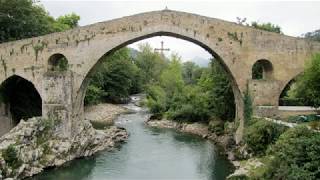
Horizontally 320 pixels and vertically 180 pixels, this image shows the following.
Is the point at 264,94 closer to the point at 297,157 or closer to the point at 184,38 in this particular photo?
the point at 184,38

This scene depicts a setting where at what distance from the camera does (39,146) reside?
21.1 metres

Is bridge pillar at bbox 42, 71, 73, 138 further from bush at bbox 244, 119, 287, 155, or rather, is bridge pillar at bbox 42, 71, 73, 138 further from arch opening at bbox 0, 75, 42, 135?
bush at bbox 244, 119, 287, 155

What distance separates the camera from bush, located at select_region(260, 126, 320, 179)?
13.1m

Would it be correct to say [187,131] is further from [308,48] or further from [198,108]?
[308,48]

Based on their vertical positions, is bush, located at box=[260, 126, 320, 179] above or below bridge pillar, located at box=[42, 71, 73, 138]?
below

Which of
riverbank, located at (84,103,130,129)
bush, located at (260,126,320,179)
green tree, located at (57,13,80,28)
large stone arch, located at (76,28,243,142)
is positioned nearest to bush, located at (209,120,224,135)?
large stone arch, located at (76,28,243,142)

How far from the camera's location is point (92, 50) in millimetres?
23688

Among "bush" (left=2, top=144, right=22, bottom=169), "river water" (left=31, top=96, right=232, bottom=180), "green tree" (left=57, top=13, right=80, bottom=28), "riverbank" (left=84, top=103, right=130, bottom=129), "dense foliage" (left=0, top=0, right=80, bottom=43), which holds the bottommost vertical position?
"river water" (left=31, top=96, right=232, bottom=180)

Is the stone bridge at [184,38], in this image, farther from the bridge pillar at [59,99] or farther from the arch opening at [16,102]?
the arch opening at [16,102]

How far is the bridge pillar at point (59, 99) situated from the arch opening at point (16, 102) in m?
3.11

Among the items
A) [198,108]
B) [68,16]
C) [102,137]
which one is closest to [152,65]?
[68,16]

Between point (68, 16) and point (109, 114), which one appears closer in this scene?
point (109, 114)

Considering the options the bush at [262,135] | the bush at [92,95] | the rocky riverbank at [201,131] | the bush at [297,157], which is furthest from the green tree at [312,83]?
the bush at [92,95]

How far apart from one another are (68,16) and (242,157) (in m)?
31.9
